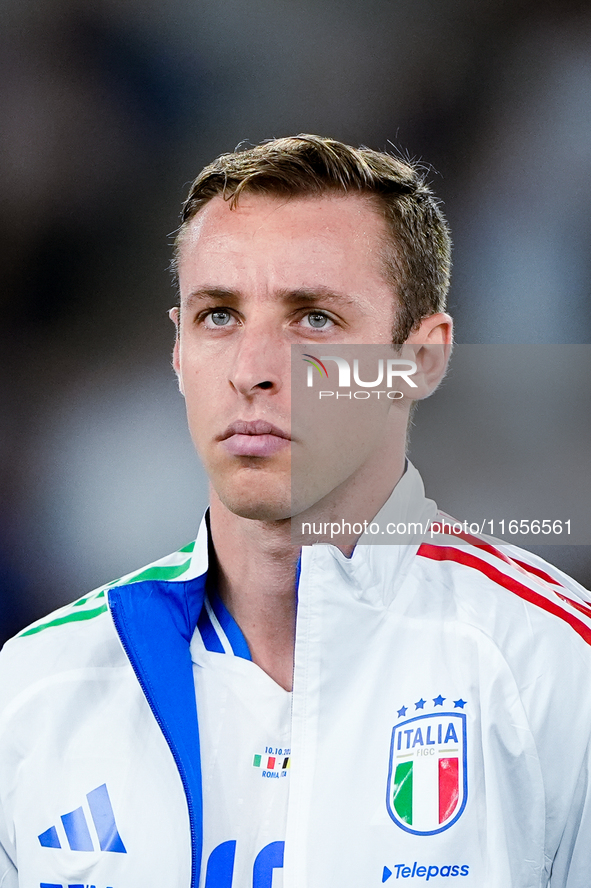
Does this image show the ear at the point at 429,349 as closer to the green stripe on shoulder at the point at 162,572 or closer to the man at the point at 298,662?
the man at the point at 298,662

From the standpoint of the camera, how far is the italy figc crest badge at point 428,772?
1.11 meters

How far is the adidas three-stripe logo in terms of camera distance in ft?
3.83

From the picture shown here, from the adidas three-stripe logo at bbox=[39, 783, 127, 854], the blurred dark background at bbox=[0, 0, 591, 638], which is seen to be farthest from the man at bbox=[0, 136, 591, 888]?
the blurred dark background at bbox=[0, 0, 591, 638]

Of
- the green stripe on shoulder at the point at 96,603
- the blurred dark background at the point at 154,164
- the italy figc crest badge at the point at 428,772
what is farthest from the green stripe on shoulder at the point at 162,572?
the italy figc crest badge at the point at 428,772

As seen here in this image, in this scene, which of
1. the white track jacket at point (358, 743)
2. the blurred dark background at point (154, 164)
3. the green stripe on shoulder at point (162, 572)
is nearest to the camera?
the white track jacket at point (358, 743)

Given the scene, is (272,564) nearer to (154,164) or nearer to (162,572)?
(162,572)

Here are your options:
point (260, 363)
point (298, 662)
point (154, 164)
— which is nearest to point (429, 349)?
point (260, 363)

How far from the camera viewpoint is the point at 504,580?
4.16 ft

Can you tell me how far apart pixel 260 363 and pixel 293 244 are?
0.21m

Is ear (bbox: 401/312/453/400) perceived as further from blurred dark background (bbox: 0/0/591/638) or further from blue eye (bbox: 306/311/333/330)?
blurred dark background (bbox: 0/0/591/638)

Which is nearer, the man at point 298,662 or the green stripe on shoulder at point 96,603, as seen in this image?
the man at point 298,662

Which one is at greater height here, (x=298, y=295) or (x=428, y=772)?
(x=298, y=295)

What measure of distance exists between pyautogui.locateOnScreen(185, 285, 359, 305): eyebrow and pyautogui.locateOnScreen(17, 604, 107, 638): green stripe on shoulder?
57 centimetres

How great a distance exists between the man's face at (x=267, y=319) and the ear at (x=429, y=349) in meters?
0.08
